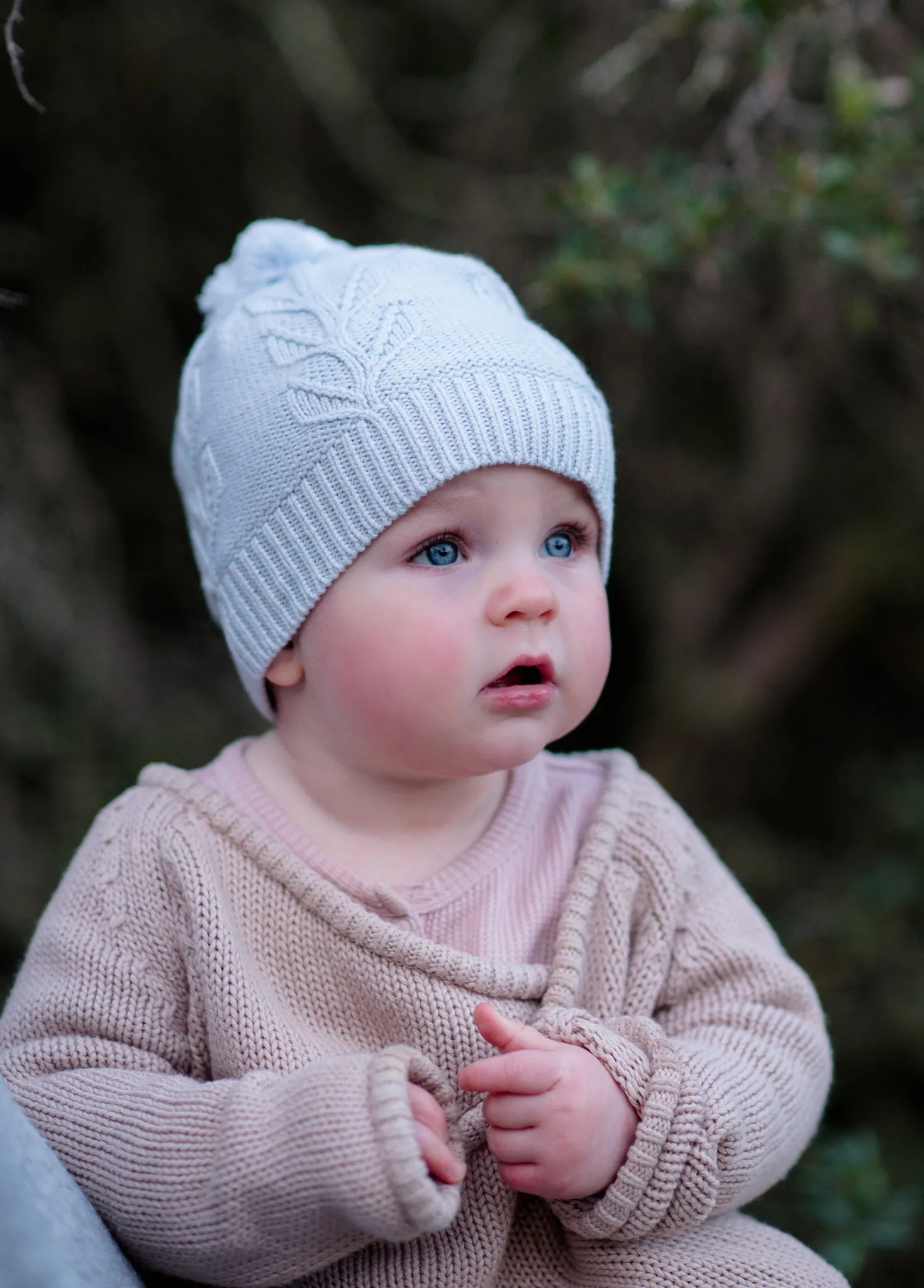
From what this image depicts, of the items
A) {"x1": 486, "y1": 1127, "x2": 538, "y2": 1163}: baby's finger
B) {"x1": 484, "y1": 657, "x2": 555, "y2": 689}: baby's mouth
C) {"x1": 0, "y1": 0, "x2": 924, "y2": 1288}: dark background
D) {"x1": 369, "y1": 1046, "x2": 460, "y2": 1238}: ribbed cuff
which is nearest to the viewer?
{"x1": 369, "y1": 1046, "x2": 460, "y2": 1238}: ribbed cuff

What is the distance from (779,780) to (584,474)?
8.78 feet

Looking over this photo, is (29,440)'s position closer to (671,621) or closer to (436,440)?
(436,440)

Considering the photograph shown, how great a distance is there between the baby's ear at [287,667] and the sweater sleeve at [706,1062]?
473 mm

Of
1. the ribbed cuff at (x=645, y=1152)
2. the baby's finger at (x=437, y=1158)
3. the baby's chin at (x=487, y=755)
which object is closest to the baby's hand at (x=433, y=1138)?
the baby's finger at (x=437, y=1158)

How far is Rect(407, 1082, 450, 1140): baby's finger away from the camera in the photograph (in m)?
1.22

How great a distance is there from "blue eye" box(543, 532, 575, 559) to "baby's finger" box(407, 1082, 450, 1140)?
→ 0.59 metres

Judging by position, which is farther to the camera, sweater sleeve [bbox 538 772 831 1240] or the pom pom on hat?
the pom pom on hat

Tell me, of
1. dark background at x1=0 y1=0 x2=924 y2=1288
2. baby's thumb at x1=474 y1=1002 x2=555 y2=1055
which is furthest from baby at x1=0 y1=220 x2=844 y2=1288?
dark background at x1=0 y1=0 x2=924 y2=1288

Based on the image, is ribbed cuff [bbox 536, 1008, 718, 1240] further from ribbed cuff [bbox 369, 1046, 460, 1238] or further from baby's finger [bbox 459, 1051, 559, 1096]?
ribbed cuff [bbox 369, 1046, 460, 1238]

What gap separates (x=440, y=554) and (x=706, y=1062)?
1.98 feet

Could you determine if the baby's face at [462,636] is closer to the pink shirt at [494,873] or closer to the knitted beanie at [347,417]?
the knitted beanie at [347,417]

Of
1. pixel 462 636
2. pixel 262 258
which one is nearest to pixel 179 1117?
pixel 462 636

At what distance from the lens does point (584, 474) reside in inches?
57.5

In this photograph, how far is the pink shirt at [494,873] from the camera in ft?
4.82
